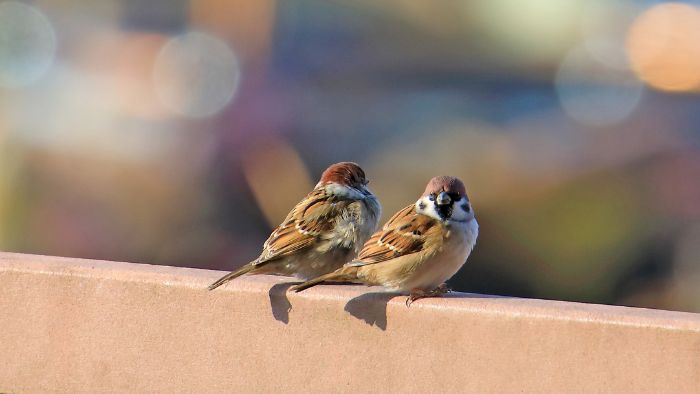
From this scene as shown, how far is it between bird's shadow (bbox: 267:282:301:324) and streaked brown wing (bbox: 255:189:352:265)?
0.45m

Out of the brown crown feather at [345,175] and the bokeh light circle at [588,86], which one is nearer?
the brown crown feather at [345,175]

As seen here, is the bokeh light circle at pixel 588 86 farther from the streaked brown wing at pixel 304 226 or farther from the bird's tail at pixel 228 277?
the bird's tail at pixel 228 277

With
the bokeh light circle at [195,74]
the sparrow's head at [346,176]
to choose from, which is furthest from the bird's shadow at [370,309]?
the bokeh light circle at [195,74]

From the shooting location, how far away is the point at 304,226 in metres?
3.73

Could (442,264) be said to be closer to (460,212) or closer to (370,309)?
(460,212)

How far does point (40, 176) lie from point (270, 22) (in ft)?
5.60

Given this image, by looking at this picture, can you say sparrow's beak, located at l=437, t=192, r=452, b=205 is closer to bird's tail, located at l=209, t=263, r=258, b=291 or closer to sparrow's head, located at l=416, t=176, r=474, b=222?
sparrow's head, located at l=416, t=176, r=474, b=222

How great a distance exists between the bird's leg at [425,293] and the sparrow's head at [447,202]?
0.21m

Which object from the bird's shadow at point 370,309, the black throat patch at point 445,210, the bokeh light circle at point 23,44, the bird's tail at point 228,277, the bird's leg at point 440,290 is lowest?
the bokeh light circle at point 23,44

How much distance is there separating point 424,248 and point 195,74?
3.25m

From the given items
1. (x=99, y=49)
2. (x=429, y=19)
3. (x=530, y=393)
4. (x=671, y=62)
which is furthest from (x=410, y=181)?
(x=530, y=393)

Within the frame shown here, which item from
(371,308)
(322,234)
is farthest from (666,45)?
(371,308)

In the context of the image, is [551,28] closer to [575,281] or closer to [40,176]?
[575,281]

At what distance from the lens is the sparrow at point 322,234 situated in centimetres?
371
